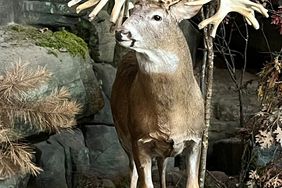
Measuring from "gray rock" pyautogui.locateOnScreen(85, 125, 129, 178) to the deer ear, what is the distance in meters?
1.25

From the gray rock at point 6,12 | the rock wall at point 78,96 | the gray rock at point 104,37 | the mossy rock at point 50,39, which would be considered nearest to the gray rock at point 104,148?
the rock wall at point 78,96

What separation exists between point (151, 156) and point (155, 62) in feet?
1.00

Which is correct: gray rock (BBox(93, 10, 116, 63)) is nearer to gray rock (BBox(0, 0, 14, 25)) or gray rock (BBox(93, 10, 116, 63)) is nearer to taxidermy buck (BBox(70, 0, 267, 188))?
gray rock (BBox(0, 0, 14, 25))

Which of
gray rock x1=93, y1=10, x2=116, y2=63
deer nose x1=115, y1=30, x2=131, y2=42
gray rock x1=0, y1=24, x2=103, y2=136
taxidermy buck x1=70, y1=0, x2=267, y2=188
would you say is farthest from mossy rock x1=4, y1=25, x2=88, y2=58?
deer nose x1=115, y1=30, x2=131, y2=42

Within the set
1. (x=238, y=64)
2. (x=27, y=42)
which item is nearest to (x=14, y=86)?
(x=27, y=42)

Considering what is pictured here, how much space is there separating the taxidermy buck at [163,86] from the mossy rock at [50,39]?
62 cm

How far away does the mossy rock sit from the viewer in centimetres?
250

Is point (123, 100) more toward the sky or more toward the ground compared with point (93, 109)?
more toward the sky

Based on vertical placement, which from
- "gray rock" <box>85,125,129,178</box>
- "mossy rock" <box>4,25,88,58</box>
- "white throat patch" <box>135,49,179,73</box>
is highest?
"white throat patch" <box>135,49,179,73</box>

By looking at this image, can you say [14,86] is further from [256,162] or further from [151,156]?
[256,162]

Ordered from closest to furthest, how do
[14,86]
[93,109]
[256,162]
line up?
[14,86] < [256,162] < [93,109]

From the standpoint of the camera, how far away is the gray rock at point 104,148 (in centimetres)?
294

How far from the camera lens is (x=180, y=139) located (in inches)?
72.6

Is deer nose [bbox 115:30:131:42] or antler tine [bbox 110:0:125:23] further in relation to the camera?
antler tine [bbox 110:0:125:23]
